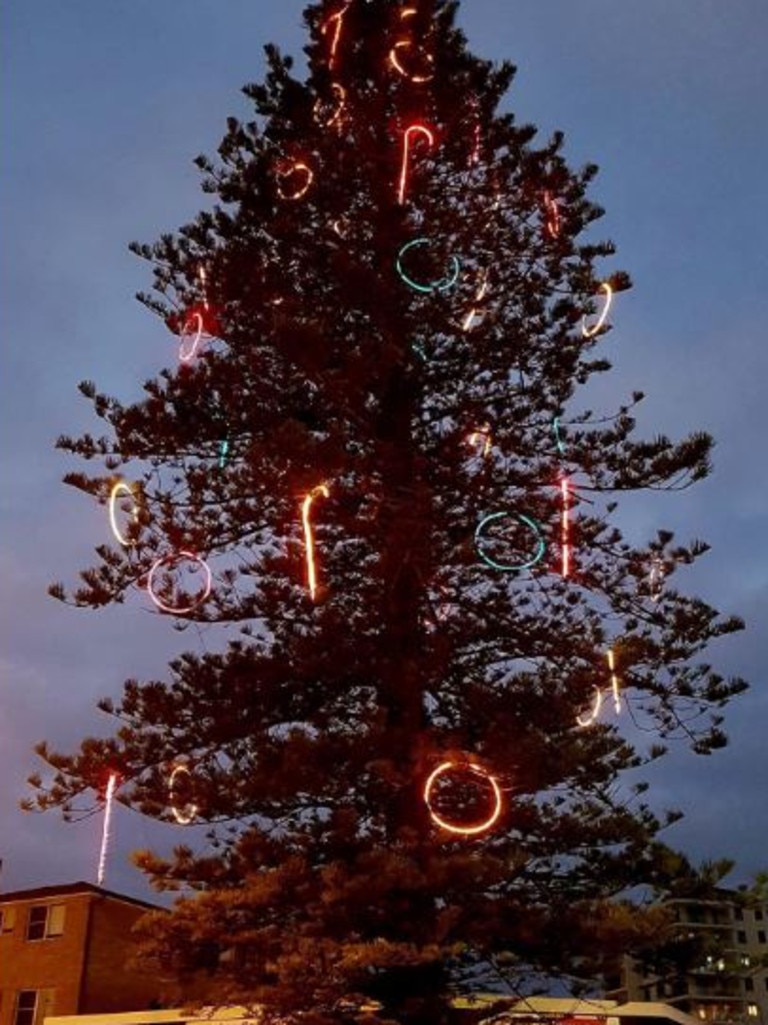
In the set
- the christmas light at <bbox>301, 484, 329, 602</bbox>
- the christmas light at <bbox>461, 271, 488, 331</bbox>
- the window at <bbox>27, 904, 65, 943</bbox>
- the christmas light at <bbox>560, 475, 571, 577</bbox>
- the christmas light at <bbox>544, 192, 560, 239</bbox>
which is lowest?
the window at <bbox>27, 904, 65, 943</bbox>

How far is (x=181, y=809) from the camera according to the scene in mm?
10219

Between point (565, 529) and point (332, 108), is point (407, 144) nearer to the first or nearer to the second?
point (332, 108)

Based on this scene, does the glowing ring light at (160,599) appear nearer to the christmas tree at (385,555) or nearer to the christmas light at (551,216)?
the christmas tree at (385,555)

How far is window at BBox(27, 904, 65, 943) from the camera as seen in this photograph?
2394 centimetres

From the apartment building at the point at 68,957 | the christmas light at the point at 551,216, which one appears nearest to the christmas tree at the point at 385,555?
the christmas light at the point at 551,216

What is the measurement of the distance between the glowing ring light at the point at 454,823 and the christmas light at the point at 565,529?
244 centimetres

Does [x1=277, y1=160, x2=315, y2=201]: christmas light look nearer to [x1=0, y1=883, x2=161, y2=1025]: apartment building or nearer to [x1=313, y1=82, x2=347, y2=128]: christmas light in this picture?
[x1=313, y1=82, x2=347, y2=128]: christmas light

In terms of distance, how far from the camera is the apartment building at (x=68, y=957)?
23.1m

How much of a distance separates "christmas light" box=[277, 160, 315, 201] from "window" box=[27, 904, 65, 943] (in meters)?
17.0

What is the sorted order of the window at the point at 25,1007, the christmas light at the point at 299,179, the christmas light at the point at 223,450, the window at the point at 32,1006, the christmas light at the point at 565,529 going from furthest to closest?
the window at the point at 25,1007 < the window at the point at 32,1006 < the christmas light at the point at 299,179 < the christmas light at the point at 223,450 < the christmas light at the point at 565,529

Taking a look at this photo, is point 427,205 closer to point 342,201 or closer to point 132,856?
point 342,201

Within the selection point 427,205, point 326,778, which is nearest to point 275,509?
point 326,778

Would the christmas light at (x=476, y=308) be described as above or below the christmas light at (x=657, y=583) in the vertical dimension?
above

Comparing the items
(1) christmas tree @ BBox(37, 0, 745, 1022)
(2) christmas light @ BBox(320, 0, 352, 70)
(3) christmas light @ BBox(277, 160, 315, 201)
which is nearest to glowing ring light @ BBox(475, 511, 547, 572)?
(1) christmas tree @ BBox(37, 0, 745, 1022)
